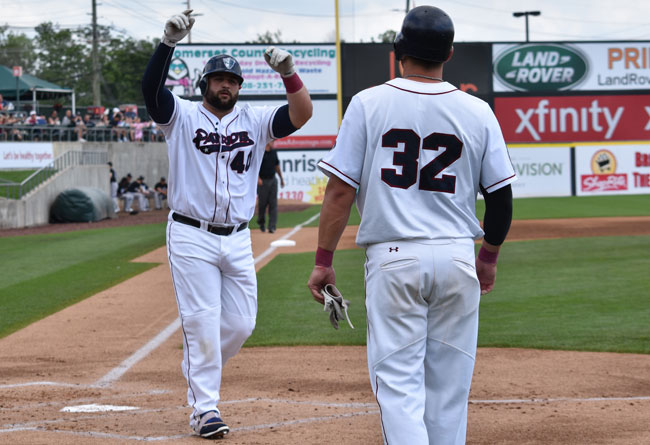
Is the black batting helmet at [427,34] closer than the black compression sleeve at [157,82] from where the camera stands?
Yes

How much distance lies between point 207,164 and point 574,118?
36.8 metres

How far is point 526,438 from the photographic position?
4809 millimetres

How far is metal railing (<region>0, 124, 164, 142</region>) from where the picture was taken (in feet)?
104

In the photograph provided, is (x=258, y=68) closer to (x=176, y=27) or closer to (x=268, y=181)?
(x=268, y=181)

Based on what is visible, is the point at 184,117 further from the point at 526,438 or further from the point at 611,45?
the point at 611,45

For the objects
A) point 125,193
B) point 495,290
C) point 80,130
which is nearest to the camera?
point 495,290

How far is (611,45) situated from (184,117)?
39.4 metres

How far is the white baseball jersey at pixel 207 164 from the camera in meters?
5.11

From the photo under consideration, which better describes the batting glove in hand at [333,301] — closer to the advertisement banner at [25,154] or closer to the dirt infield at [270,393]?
the dirt infield at [270,393]

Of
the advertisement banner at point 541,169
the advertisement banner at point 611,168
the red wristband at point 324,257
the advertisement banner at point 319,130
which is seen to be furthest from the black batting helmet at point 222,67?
the advertisement banner at point 611,168

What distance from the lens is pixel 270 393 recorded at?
607 centimetres

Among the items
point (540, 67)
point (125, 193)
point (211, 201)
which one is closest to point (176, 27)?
point (211, 201)

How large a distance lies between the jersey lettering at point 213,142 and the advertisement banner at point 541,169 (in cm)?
3548

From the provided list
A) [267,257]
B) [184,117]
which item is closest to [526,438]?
[184,117]
